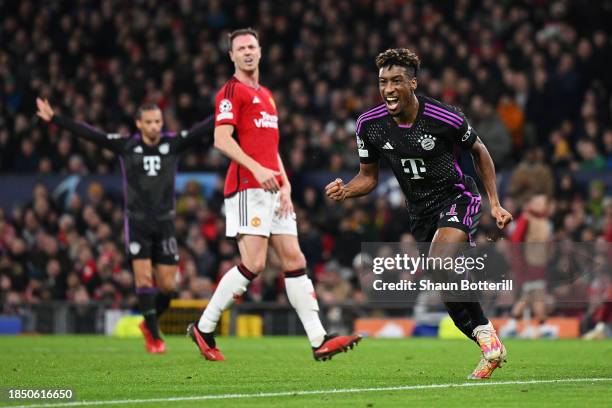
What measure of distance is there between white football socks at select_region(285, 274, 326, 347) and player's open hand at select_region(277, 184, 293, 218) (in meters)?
0.51

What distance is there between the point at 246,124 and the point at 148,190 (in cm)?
283

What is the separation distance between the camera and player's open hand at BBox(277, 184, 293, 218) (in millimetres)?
9773

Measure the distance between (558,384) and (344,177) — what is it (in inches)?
474

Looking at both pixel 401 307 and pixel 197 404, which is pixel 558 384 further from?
pixel 401 307

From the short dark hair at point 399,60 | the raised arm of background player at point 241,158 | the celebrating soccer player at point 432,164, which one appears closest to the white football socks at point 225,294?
A: the raised arm of background player at point 241,158

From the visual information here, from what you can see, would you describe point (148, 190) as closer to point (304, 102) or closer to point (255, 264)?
point (255, 264)

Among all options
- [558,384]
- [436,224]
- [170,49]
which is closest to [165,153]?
[436,224]

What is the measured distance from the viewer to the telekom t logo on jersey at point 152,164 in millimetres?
12586

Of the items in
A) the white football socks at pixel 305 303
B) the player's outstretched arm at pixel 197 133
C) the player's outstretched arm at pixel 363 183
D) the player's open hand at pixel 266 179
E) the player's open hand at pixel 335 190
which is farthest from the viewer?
the player's outstretched arm at pixel 197 133

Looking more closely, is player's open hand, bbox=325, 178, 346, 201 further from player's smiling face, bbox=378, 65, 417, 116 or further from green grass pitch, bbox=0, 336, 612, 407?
green grass pitch, bbox=0, 336, 612, 407

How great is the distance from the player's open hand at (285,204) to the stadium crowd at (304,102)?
24.6ft

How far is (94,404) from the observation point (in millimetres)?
6695

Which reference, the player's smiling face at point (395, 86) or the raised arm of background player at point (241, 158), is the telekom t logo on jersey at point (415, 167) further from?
the raised arm of background player at point (241, 158)

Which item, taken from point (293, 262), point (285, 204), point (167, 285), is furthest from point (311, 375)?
point (167, 285)
